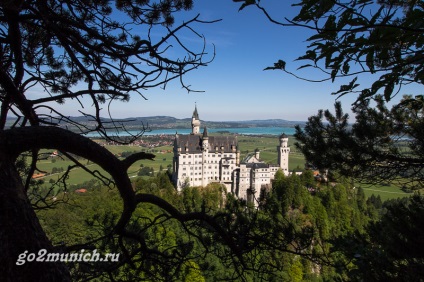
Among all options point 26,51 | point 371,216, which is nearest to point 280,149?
point 371,216

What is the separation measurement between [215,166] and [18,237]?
167 feet

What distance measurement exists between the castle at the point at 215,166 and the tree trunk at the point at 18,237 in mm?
49323

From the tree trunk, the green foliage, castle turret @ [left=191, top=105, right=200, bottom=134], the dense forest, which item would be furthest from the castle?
the tree trunk

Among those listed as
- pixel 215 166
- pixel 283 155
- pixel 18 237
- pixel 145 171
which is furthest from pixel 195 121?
pixel 18 237

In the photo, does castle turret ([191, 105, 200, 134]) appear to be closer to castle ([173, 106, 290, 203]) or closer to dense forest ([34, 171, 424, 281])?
castle ([173, 106, 290, 203])

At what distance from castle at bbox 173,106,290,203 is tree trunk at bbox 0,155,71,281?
49.3m

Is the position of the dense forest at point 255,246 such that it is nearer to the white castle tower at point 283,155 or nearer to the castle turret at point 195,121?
the white castle tower at point 283,155

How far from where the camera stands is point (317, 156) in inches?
233

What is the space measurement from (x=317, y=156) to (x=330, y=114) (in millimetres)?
953

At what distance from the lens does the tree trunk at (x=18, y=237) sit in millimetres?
1321

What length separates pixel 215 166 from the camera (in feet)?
171

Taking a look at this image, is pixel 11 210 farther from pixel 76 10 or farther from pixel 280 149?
pixel 280 149

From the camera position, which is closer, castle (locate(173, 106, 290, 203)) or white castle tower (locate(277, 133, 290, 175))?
castle (locate(173, 106, 290, 203))

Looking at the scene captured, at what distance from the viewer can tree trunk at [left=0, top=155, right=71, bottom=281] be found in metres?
1.32
